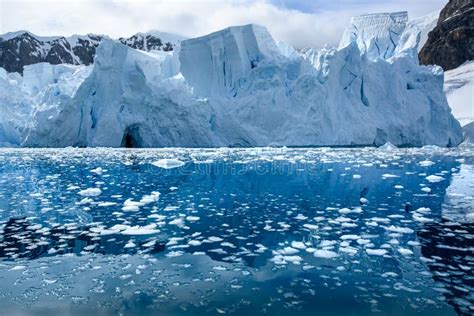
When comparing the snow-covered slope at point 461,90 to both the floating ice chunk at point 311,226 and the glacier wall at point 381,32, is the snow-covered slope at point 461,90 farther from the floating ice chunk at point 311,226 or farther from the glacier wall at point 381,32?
the floating ice chunk at point 311,226

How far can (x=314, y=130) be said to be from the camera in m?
20.3

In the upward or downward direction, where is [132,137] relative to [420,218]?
upward

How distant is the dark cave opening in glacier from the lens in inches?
828

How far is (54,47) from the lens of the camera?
71.1 metres

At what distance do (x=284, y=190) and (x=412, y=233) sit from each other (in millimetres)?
3336

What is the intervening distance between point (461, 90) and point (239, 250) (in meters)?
46.9

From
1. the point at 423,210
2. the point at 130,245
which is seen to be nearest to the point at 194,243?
the point at 130,245

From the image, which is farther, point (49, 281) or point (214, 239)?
point (214, 239)

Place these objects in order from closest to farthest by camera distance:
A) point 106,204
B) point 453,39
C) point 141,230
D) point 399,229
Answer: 1. point 399,229
2. point 141,230
3. point 106,204
4. point 453,39

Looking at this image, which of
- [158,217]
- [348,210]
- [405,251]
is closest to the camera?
[405,251]

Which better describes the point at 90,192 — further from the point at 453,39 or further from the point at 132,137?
the point at 453,39

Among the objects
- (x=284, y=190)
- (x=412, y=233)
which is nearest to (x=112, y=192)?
(x=284, y=190)

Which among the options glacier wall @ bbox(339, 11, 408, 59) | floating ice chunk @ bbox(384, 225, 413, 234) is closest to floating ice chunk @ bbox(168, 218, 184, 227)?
floating ice chunk @ bbox(384, 225, 413, 234)

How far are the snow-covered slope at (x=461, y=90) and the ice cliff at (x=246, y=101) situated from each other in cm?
1778
